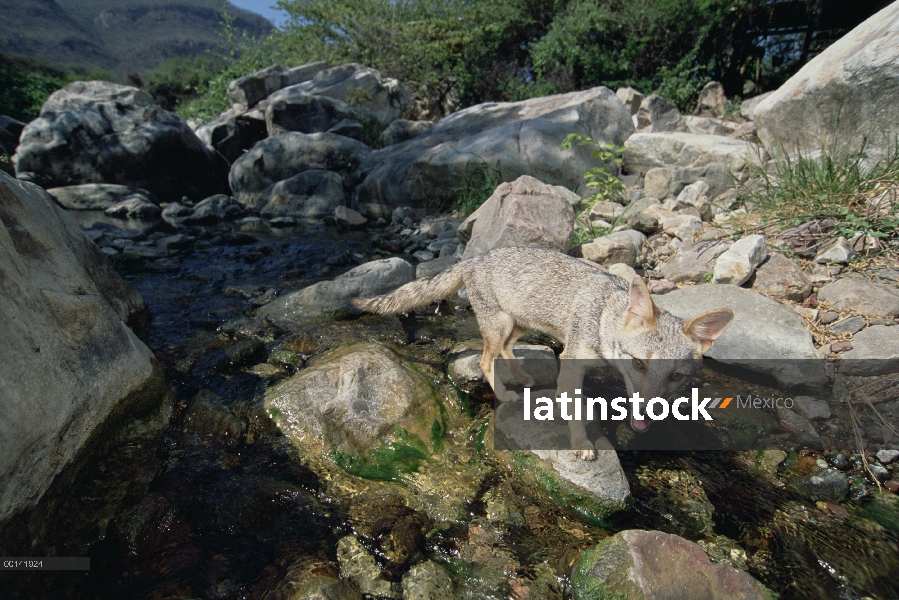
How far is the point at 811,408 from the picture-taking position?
16.2 feet

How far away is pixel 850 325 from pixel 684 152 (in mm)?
6441

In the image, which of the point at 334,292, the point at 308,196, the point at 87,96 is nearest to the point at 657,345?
the point at 334,292

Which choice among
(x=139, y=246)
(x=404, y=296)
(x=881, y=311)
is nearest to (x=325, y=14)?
(x=139, y=246)

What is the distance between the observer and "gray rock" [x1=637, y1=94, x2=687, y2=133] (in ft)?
47.8

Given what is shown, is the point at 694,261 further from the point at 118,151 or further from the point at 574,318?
the point at 118,151

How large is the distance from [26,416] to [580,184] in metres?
10.8

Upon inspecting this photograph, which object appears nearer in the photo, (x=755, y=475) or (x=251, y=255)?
(x=755, y=475)

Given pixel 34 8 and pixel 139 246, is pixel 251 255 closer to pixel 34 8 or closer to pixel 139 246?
pixel 139 246

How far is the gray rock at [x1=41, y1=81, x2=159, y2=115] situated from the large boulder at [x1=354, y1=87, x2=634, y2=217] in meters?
11.7

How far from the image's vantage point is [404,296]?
5445 millimetres

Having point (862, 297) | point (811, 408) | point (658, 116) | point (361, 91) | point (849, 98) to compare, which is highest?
point (849, 98)

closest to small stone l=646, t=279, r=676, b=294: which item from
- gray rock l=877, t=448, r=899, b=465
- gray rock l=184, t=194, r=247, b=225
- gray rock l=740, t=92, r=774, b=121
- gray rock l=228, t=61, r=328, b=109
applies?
gray rock l=877, t=448, r=899, b=465

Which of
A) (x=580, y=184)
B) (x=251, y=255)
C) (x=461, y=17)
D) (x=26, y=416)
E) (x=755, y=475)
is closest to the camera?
(x=26, y=416)

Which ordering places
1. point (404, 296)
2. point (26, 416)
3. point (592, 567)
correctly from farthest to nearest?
point (404, 296) < point (592, 567) < point (26, 416)
